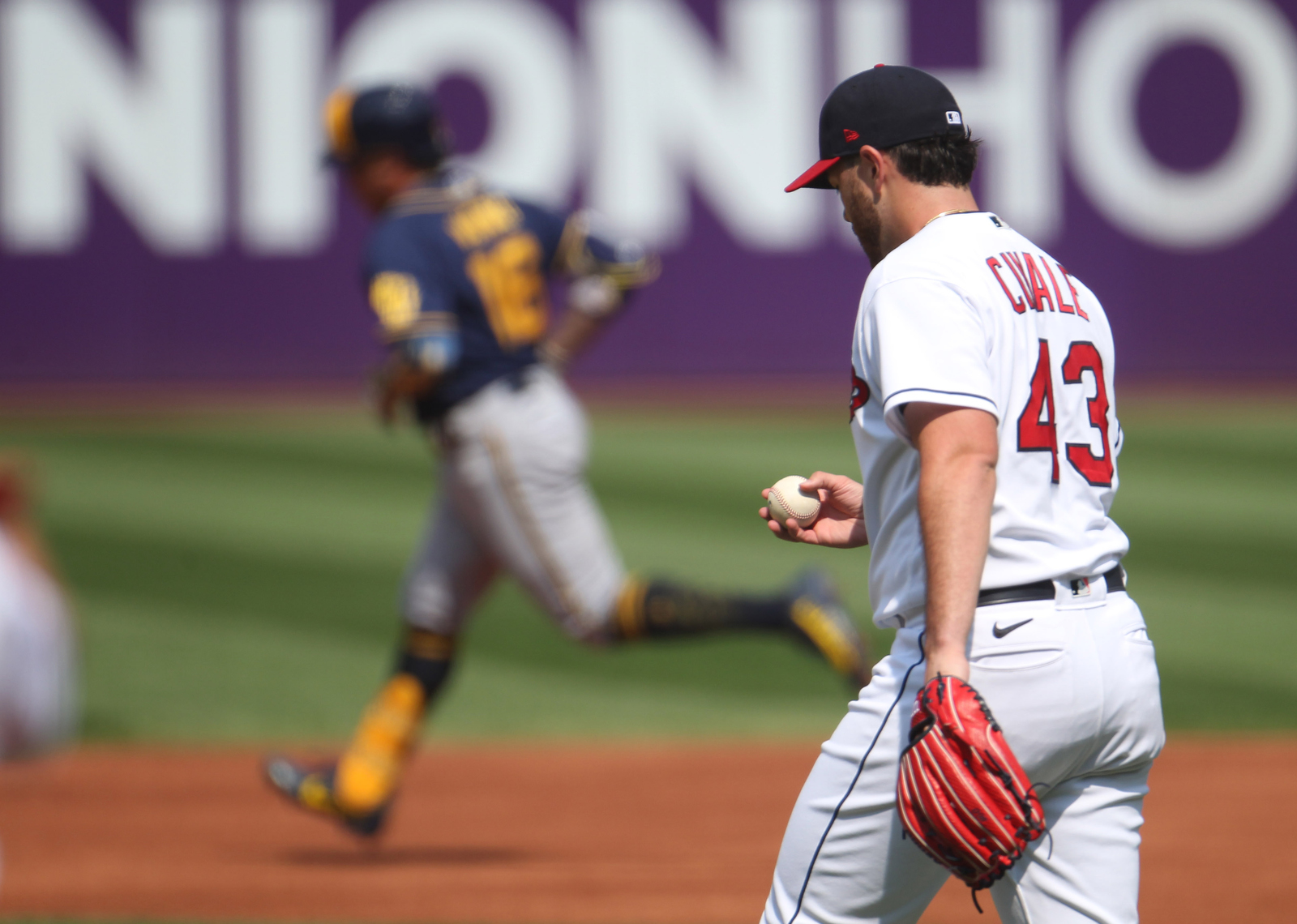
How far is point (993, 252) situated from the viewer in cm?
251

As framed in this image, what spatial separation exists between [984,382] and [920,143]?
43 cm

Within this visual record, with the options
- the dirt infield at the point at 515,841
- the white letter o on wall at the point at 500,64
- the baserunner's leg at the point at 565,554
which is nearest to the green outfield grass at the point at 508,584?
the dirt infield at the point at 515,841

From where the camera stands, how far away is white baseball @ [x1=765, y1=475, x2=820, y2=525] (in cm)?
277

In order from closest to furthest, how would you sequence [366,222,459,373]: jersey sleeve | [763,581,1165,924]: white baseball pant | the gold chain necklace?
[763,581,1165,924]: white baseball pant
the gold chain necklace
[366,222,459,373]: jersey sleeve

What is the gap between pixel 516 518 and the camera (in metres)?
5.03

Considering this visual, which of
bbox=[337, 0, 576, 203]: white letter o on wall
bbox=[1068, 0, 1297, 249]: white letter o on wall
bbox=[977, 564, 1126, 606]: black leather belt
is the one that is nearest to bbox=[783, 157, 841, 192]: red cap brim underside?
bbox=[977, 564, 1126, 606]: black leather belt

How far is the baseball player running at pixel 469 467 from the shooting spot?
4957mm

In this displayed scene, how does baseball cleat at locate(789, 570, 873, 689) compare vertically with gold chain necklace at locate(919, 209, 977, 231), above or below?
below

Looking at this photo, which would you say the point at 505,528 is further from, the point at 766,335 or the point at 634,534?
the point at 766,335

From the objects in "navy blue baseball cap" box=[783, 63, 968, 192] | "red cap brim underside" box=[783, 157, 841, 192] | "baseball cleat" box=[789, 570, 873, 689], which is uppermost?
"navy blue baseball cap" box=[783, 63, 968, 192]

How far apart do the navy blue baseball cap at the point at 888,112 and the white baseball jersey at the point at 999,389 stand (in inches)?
5.9

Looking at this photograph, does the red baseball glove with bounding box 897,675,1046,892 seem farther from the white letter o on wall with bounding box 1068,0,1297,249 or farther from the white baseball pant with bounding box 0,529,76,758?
the white letter o on wall with bounding box 1068,0,1297,249

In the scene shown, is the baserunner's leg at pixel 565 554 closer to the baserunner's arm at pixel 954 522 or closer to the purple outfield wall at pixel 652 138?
the baserunner's arm at pixel 954 522

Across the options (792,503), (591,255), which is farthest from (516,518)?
(792,503)
